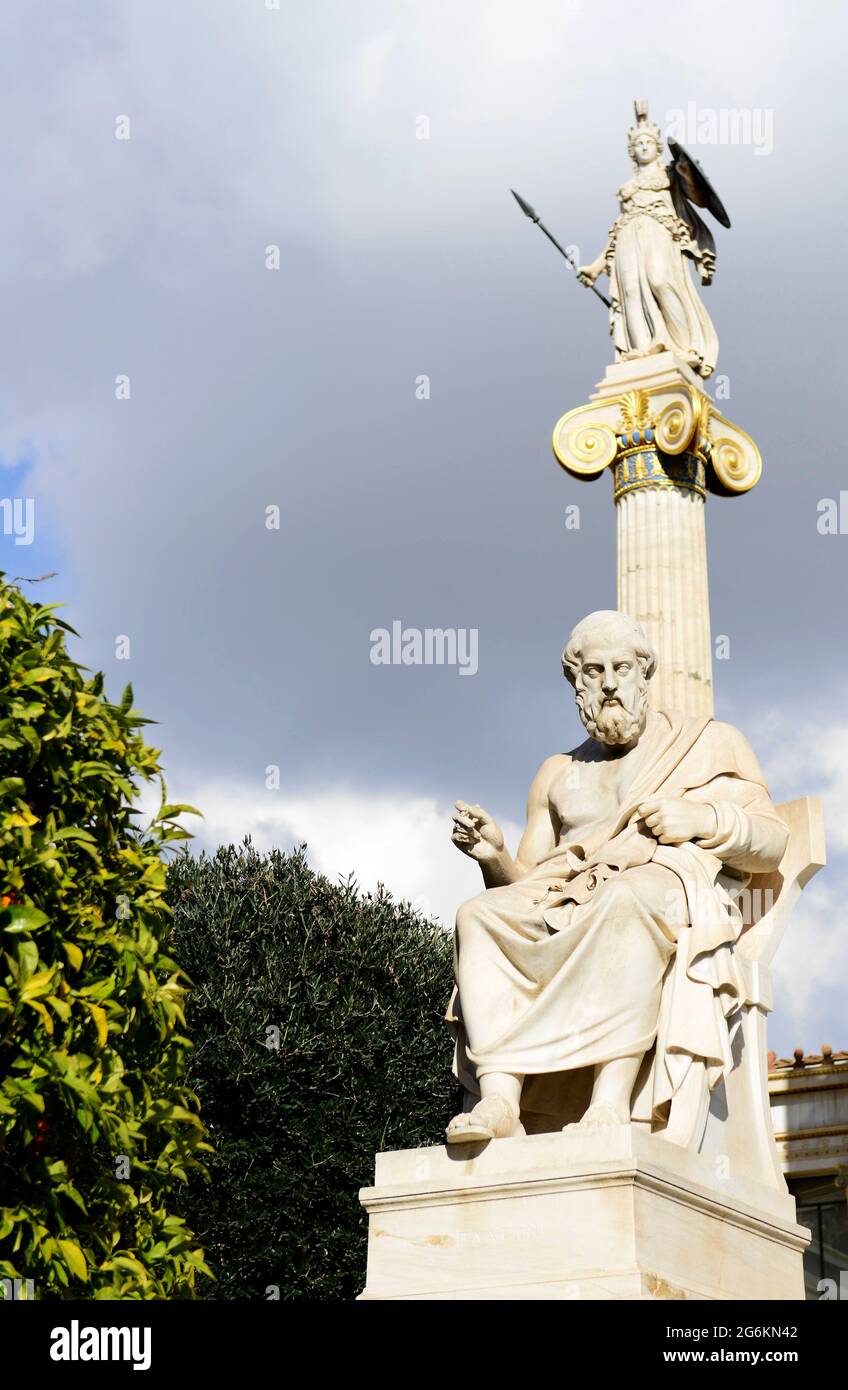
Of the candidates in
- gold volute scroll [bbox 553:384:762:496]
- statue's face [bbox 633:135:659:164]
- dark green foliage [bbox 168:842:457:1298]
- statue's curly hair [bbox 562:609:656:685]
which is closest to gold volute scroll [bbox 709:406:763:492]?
gold volute scroll [bbox 553:384:762:496]

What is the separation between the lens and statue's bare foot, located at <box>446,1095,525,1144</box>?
21.1 feet

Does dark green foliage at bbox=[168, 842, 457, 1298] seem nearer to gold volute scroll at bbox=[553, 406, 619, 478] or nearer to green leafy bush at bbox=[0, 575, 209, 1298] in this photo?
gold volute scroll at bbox=[553, 406, 619, 478]

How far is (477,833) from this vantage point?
288 inches

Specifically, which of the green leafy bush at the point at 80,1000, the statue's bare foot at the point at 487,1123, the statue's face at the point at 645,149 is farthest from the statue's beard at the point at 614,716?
the statue's face at the point at 645,149

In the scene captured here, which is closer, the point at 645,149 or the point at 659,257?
the point at 659,257

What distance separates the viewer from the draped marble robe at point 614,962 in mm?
6598

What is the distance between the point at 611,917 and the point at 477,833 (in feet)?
2.72

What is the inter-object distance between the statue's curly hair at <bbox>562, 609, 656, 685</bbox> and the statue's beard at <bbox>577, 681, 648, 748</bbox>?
0.38 ft

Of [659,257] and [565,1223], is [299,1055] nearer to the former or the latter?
[659,257]

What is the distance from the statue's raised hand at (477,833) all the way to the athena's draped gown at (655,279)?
428cm

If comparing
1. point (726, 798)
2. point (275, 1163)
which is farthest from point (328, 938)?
point (726, 798)

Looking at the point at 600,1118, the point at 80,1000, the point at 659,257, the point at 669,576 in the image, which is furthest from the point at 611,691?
the point at 659,257
